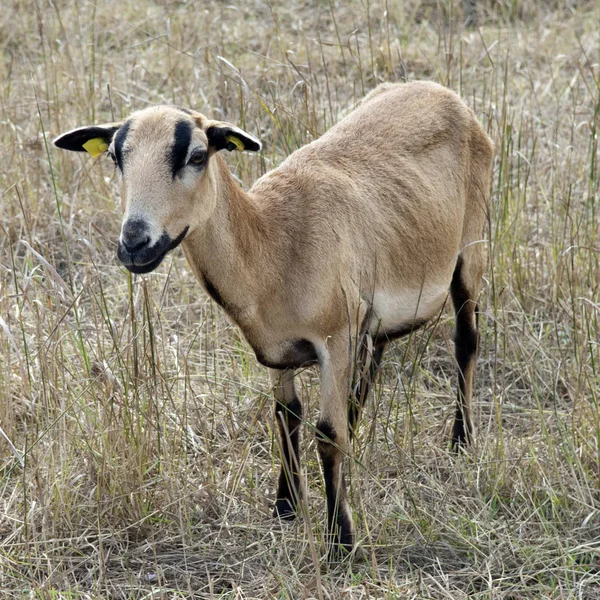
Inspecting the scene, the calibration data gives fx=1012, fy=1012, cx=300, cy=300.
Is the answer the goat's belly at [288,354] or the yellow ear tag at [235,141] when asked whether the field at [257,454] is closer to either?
the goat's belly at [288,354]

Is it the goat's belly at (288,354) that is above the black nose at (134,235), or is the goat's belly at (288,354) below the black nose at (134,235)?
below

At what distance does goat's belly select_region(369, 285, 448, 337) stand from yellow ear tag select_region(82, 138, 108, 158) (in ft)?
4.33

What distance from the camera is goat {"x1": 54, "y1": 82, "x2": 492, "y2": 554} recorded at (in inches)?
149

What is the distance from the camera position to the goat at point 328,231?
12.4ft

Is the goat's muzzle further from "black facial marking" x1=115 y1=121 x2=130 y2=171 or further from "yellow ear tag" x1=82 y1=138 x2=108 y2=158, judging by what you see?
"yellow ear tag" x1=82 y1=138 x2=108 y2=158

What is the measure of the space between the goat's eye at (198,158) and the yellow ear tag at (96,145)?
503 millimetres

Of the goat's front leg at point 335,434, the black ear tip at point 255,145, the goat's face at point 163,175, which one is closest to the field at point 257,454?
the goat's front leg at point 335,434

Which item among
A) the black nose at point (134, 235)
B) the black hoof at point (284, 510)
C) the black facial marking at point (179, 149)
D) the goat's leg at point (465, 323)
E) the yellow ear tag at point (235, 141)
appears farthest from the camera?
the goat's leg at point (465, 323)

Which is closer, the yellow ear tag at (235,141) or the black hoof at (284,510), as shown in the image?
the yellow ear tag at (235,141)

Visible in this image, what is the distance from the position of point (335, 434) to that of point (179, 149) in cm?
134

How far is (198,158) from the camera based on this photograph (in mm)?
3818

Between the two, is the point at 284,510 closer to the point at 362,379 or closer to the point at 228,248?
the point at 362,379

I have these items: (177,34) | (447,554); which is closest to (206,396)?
(447,554)

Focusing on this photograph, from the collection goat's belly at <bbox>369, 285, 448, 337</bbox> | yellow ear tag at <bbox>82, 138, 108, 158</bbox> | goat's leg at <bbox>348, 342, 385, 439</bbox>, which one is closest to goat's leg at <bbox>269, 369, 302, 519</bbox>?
goat's leg at <bbox>348, 342, 385, 439</bbox>
